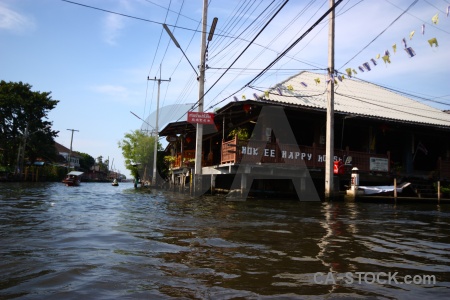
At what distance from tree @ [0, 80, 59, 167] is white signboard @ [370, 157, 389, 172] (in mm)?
40023

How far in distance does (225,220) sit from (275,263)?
3784 mm

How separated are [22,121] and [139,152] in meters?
16.4

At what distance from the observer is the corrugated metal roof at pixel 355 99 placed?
16906 mm

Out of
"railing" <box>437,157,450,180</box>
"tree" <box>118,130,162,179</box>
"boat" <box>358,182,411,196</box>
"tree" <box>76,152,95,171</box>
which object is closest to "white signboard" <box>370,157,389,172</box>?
"boat" <box>358,182,411,196</box>

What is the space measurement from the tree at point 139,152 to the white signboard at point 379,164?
127 ft

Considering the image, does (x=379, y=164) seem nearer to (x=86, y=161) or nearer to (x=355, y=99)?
(x=355, y=99)

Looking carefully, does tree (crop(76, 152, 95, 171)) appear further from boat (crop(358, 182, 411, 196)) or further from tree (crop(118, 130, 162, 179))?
boat (crop(358, 182, 411, 196))

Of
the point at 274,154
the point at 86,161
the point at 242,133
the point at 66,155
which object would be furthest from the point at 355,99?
the point at 86,161

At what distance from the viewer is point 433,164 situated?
851 inches

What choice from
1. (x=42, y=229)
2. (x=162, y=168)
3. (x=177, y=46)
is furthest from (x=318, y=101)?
(x=162, y=168)

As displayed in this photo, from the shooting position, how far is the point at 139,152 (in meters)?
52.4

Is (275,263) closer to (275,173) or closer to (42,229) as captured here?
(42,229)

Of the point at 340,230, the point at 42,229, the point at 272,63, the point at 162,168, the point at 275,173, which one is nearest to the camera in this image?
the point at 42,229

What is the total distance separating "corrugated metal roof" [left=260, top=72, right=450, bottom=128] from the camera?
55.5ft
